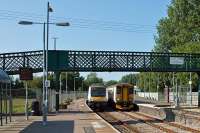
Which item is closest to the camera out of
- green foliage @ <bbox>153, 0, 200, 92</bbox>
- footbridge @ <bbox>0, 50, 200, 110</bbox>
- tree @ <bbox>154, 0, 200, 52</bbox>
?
footbridge @ <bbox>0, 50, 200, 110</bbox>

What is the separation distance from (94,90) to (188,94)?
19827mm

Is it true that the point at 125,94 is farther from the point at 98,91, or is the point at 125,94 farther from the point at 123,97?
the point at 98,91

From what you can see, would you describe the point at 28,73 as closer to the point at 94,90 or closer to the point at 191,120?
the point at 191,120

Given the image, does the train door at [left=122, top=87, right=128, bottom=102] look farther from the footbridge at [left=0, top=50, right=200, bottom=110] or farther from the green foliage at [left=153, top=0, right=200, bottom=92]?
the green foliage at [left=153, top=0, right=200, bottom=92]

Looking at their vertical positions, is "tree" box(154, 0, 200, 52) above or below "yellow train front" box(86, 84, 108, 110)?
above

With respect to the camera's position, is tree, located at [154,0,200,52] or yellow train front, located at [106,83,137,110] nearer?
yellow train front, located at [106,83,137,110]

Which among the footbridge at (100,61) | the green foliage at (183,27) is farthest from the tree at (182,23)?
the footbridge at (100,61)

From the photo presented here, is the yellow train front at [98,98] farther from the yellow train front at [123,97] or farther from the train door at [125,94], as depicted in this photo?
the train door at [125,94]

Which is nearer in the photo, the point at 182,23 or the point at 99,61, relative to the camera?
the point at 99,61

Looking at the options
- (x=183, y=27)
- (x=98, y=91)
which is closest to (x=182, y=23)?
(x=183, y=27)

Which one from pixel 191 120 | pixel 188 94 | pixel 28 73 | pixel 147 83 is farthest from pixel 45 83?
pixel 147 83

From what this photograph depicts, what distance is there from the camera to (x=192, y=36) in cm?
9931

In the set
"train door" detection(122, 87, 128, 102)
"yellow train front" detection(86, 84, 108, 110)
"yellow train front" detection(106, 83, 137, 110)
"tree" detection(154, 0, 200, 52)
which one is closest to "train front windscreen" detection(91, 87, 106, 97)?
"yellow train front" detection(86, 84, 108, 110)

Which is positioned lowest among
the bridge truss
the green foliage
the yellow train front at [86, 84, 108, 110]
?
the yellow train front at [86, 84, 108, 110]
